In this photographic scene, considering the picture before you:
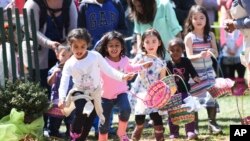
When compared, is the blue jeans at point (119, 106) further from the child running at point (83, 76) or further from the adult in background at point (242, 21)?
the adult in background at point (242, 21)

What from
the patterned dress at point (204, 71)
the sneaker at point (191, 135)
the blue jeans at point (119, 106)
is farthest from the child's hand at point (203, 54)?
the blue jeans at point (119, 106)

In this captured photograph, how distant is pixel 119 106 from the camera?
6.84 meters

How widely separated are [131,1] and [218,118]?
1.95 meters

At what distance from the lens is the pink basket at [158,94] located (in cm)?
662

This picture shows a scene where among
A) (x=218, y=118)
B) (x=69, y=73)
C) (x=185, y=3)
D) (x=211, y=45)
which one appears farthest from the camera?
(x=185, y=3)

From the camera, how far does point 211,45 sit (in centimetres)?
790

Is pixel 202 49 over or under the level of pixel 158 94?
over

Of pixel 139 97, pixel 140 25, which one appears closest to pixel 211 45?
pixel 140 25

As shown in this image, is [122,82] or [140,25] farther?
[140,25]

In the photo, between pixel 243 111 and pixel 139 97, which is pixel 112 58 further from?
pixel 243 111

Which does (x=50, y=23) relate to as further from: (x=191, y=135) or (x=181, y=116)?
(x=191, y=135)

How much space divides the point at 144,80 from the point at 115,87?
33cm

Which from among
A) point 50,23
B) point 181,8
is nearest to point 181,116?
point 50,23

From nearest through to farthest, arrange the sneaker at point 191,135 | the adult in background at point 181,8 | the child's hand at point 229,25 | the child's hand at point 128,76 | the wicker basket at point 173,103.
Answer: the child's hand at point 128,76, the wicker basket at point 173,103, the child's hand at point 229,25, the sneaker at point 191,135, the adult in background at point 181,8
